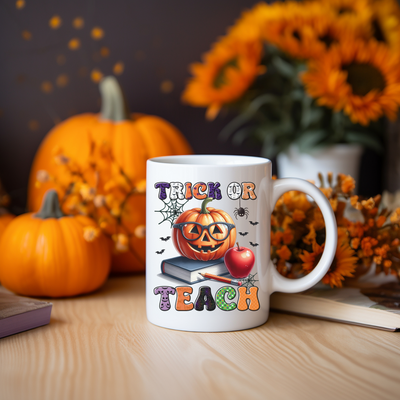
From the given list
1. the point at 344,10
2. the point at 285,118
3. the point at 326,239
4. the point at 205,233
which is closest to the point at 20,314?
the point at 205,233

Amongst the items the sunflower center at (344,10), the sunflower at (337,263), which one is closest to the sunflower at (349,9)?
the sunflower center at (344,10)

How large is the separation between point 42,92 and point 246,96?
0.40 m

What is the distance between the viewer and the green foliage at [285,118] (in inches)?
36.6

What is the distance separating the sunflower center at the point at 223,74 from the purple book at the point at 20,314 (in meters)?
0.58

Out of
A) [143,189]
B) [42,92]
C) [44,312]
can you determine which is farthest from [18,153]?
[44,312]

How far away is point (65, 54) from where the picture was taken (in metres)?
0.87

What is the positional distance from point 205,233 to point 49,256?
8.9 inches

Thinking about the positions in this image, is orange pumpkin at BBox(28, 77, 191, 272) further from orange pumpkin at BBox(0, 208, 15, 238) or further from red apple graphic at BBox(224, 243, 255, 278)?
red apple graphic at BBox(224, 243, 255, 278)

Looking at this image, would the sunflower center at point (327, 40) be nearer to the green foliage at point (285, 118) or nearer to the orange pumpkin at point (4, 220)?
the green foliage at point (285, 118)

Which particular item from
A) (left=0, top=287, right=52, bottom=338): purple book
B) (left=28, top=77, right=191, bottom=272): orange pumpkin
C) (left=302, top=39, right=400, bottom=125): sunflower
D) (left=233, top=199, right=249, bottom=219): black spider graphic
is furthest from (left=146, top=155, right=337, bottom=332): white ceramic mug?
(left=302, top=39, right=400, bottom=125): sunflower

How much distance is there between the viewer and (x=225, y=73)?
3.06 ft

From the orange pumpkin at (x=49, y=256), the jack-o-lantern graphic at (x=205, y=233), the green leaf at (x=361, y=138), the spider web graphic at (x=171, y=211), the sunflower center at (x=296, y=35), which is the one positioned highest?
the sunflower center at (x=296, y=35)

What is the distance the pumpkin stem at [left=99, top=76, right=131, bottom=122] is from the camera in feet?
2.51

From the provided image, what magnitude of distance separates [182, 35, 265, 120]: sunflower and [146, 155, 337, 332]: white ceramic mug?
43cm
